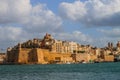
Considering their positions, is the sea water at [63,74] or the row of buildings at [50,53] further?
the row of buildings at [50,53]

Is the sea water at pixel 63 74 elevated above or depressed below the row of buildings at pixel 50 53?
below

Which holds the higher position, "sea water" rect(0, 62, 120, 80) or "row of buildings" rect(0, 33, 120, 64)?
"row of buildings" rect(0, 33, 120, 64)

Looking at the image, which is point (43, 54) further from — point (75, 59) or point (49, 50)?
point (75, 59)

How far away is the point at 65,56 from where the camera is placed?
4961 inches

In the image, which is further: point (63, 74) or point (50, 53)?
point (50, 53)

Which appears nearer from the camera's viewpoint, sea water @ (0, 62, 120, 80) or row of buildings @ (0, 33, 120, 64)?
sea water @ (0, 62, 120, 80)

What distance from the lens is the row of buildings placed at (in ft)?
365

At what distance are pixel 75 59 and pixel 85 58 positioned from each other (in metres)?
5.34

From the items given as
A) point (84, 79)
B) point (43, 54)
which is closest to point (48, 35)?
point (43, 54)

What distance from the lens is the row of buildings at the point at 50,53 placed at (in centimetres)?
11126

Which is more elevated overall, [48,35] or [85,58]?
[48,35]

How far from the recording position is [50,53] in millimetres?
118938

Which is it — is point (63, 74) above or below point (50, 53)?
below

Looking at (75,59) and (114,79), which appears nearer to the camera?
(114,79)
